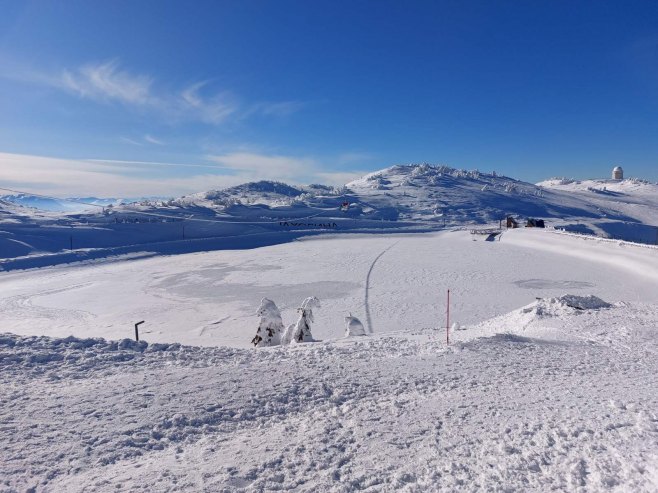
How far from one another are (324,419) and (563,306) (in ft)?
35.2

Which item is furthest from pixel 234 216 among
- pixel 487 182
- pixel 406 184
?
pixel 487 182

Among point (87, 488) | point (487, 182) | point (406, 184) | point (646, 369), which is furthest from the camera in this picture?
point (487, 182)

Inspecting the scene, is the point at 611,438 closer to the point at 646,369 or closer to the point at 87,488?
the point at 646,369

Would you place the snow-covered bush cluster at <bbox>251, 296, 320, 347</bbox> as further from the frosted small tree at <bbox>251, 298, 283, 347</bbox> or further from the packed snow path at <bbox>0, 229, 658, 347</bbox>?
the packed snow path at <bbox>0, 229, 658, 347</bbox>

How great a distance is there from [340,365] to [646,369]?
5.50m

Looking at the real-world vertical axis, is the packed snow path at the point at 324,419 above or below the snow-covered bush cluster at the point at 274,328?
above

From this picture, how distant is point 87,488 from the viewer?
169 inches

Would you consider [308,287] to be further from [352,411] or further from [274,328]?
[352,411]

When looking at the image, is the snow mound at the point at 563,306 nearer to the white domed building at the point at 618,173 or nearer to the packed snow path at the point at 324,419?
the packed snow path at the point at 324,419

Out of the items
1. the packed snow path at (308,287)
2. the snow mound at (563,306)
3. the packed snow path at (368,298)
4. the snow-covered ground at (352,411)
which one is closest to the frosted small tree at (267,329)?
the packed snow path at (308,287)

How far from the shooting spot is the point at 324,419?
19.2ft

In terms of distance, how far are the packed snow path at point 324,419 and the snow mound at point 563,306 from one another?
425 cm

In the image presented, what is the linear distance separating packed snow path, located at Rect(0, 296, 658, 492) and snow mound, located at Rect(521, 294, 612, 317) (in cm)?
425

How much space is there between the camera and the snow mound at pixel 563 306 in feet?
43.5
